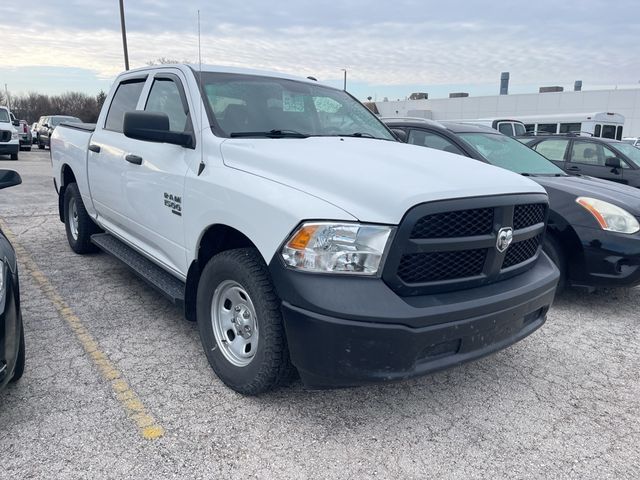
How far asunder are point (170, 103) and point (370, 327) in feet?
8.00

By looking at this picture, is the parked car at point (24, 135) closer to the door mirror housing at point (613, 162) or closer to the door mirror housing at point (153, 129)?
the door mirror housing at point (613, 162)

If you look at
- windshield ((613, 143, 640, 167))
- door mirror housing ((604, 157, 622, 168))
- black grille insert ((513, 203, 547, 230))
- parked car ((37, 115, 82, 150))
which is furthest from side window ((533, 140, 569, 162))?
parked car ((37, 115, 82, 150))

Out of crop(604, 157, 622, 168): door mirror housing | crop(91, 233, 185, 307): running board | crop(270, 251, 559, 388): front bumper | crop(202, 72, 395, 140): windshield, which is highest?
crop(202, 72, 395, 140): windshield

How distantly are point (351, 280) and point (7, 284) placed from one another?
5.84 feet

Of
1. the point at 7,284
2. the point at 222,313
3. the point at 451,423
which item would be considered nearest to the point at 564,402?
the point at 451,423

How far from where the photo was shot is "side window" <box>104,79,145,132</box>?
440cm

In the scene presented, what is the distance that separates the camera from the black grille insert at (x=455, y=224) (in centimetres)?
242

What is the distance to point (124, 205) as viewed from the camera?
4.20m

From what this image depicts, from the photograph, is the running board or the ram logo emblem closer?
the ram logo emblem

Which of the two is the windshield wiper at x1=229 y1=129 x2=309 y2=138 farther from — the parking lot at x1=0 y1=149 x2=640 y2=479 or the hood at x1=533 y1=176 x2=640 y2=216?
the hood at x1=533 y1=176 x2=640 y2=216

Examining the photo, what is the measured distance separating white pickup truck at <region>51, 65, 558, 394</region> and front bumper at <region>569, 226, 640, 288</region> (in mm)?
1490

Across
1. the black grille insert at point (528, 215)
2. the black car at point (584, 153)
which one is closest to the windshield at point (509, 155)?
the black grille insert at point (528, 215)

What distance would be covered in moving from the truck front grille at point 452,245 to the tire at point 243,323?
67 cm

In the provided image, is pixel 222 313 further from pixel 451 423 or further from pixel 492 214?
pixel 492 214
